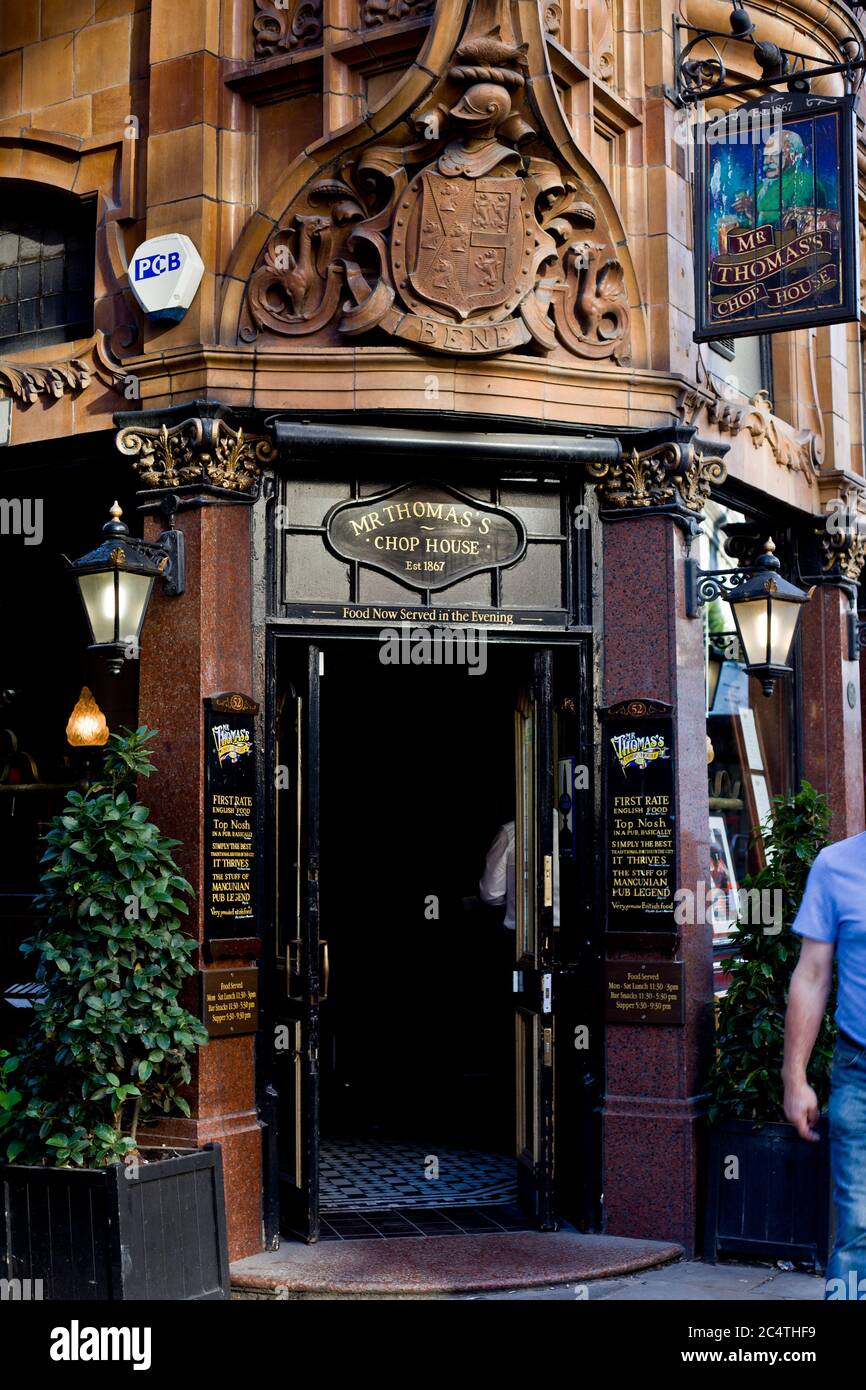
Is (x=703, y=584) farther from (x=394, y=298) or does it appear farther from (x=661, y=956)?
(x=394, y=298)

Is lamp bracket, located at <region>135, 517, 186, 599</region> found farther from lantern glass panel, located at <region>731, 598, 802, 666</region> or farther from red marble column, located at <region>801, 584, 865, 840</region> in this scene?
red marble column, located at <region>801, 584, 865, 840</region>

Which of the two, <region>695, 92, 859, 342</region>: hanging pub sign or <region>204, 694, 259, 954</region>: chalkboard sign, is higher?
<region>695, 92, 859, 342</region>: hanging pub sign

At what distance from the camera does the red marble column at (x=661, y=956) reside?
9.14 m

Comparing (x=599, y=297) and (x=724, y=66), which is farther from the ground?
(x=724, y=66)

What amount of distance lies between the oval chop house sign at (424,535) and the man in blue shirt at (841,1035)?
A: 4.13m

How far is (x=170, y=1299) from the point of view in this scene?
749 centimetres

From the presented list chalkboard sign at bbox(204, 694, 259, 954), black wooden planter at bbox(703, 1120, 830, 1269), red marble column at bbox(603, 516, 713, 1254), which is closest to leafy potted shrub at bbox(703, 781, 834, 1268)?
black wooden planter at bbox(703, 1120, 830, 1269)

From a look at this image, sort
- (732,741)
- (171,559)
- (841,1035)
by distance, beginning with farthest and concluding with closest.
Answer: (732,741), (171,559), (841,1035)

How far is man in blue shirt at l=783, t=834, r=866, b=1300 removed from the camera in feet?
17.8

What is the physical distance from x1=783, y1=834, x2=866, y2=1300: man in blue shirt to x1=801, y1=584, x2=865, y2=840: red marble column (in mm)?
6725

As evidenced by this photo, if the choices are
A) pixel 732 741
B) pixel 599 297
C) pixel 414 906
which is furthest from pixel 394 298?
pixel 414 906

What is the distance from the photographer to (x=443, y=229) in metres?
9.10

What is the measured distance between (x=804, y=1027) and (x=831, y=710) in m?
7.13
